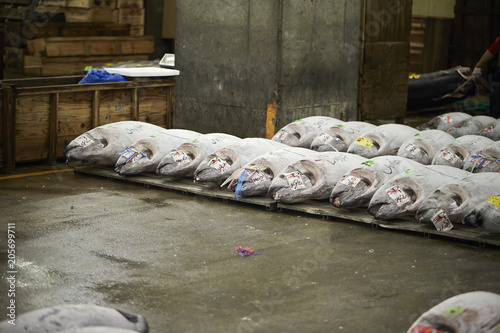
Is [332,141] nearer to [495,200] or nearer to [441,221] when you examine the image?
[441,221]

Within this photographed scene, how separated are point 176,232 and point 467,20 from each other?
44.3ft

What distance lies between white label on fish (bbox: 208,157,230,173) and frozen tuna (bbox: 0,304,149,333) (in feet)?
12.3

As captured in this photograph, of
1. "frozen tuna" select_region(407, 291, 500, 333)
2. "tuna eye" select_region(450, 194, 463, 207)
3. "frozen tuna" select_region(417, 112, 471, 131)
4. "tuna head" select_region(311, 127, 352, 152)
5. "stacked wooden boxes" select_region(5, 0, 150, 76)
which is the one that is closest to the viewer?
"frozen tuna" select_region(407, 291, 500, 333)

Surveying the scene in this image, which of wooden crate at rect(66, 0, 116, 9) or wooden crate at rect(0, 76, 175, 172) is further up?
wooden crate at rect(66, 0, 116, 9)

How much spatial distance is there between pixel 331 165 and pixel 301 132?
2.00m

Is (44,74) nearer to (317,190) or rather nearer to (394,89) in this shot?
(394,89)

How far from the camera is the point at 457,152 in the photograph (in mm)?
7762

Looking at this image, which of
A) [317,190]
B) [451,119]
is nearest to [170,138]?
[317,190]

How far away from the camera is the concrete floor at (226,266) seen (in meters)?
4.41

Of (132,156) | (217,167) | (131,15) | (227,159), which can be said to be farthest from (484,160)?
(131,15)

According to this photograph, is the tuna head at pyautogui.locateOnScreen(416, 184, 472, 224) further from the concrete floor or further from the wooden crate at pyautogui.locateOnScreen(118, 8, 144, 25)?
the wooden crate at pyautogui.locateOnScreen(118, 8, 144, 25)

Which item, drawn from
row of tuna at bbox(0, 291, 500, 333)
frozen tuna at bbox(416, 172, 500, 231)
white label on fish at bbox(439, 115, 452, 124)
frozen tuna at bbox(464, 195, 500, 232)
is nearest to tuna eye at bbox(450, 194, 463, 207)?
frozen tuna at bbox(416, 172, 500, 231)

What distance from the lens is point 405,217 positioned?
6.45 metres

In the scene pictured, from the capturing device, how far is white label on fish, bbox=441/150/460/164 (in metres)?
7.64
